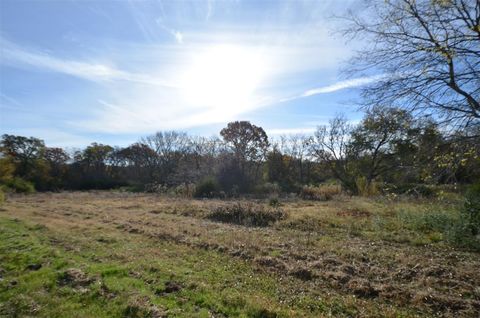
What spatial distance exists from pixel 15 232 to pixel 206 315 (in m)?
9.53

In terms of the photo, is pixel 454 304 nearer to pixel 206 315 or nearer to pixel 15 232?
pixel 206 315

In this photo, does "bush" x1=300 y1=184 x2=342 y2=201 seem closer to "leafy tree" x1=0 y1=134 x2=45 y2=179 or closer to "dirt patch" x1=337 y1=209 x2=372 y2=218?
"dirt patch" x1=337 y1=209 x2=372 y2=218

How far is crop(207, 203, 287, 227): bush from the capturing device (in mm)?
12666

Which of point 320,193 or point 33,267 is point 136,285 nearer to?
point 33,267

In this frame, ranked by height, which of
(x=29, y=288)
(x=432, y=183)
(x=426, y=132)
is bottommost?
(x=29, y=288)

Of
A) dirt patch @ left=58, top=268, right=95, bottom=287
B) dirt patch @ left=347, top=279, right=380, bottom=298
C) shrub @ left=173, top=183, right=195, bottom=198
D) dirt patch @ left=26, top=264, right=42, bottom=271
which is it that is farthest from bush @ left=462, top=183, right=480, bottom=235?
shrub @ left=173, top=183, right=195, bottom=198

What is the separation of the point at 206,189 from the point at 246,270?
20.3 m

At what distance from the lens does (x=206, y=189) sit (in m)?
26.7

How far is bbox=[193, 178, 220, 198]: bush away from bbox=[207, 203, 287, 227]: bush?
38.8 feet

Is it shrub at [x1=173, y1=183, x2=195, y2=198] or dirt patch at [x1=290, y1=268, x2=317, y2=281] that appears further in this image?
shrub at [x1=173, y1=183, x2=195, y2=198]

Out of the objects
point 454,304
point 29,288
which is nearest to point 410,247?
point 454,304

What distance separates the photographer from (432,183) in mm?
5109

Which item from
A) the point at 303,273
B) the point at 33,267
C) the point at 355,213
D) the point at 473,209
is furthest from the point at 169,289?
the point at 355,213

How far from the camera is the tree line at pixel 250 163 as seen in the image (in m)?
5.12
